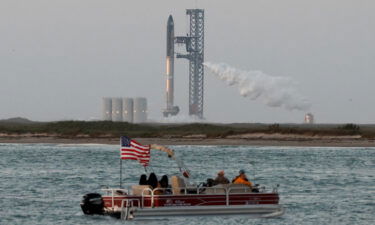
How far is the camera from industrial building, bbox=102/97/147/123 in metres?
187

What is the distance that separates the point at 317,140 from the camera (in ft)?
426

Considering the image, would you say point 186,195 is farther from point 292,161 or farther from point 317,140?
point 317,140

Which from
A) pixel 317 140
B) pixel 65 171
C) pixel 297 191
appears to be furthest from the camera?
pixel 317 140

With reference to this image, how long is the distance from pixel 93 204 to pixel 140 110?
145 metres

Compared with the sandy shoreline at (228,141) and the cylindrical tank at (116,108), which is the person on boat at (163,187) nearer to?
the sandy shoreline at (228,141)

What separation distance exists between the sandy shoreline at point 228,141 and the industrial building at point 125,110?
4785cm

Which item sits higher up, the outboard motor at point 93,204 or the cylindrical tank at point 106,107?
the cylindrical tank at point 106,107

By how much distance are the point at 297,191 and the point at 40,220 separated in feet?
60.3

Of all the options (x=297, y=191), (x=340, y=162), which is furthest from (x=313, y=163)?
(x=297, y=191)

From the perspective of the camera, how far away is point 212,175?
7025 centimetres

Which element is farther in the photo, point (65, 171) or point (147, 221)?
point (65, 171)

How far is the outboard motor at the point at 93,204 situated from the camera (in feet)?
138

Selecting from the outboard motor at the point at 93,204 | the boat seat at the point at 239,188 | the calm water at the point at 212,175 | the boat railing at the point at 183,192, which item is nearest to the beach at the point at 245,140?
the calm water at the point at 212,175

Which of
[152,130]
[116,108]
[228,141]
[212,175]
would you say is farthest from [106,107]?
[212,175]
